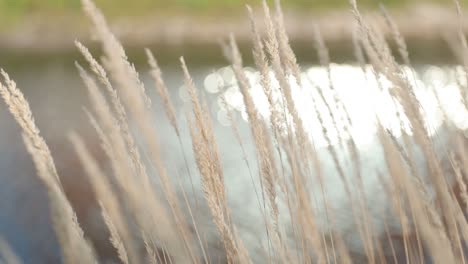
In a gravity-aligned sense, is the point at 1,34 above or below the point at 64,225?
above

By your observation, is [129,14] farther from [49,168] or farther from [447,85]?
[49,168]

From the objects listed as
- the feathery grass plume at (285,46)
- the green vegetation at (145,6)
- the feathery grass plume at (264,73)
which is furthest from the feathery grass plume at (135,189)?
the green vegetation at (145,6)

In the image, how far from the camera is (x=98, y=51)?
15.1 m

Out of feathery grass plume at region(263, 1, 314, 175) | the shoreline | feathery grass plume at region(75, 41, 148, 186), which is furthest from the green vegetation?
feathery grass plume at region(75, 41, 148, 186)

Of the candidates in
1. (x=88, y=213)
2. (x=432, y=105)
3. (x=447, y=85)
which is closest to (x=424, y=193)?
(x=88, y=213)

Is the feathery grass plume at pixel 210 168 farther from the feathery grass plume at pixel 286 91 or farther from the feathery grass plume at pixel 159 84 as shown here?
the feathery grass plume at pixel 286 91

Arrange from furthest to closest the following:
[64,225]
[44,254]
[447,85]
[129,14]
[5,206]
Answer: [129,14]
[447,85]
[5,206]
[44,254]
[64,225]

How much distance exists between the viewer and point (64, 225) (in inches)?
59.1

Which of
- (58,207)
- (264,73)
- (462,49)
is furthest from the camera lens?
(462,49)

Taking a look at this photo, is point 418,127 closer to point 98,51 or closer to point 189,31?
point 98,51

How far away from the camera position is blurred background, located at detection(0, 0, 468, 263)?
7.61 metres

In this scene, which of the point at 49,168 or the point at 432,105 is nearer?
the point at 49,168

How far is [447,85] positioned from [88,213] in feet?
23.7

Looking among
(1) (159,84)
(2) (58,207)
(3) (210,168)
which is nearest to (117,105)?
(1) (159,84)
